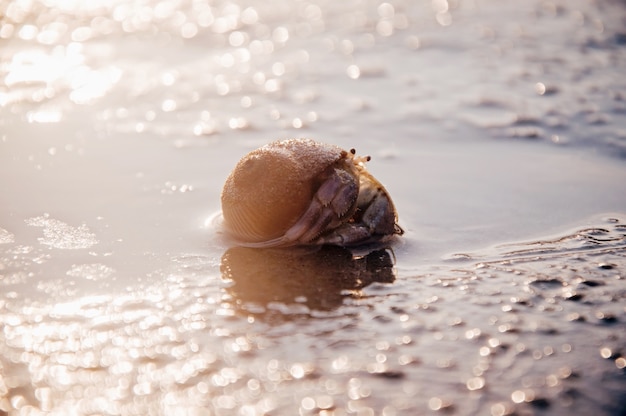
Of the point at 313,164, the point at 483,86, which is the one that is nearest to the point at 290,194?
the point at 313,164

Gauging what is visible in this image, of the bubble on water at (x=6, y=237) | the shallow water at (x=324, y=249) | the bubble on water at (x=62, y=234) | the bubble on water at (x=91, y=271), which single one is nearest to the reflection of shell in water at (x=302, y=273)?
the shallow water at (x=324, y=249)

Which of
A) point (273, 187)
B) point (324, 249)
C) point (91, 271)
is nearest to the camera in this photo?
point (91, 271)

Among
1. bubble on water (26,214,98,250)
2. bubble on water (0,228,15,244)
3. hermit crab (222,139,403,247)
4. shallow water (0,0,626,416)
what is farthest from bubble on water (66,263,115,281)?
hermit crab (222,139,403,247)

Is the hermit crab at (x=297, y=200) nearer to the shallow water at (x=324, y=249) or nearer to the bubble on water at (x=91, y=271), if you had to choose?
the shallow water at (x=324, y=249)

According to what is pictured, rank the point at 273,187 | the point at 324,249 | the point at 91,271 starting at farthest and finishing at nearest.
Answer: the point at 324,249, the point at 273,187, the point at 91,271

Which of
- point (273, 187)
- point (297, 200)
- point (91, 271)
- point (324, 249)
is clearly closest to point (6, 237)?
point (91, 271)

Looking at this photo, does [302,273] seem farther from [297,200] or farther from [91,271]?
[91,271]

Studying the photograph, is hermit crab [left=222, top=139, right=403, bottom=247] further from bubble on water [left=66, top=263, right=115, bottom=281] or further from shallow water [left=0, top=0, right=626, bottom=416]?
bubble on water [left=66, top=263, right=115, bottom=281]
